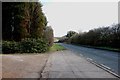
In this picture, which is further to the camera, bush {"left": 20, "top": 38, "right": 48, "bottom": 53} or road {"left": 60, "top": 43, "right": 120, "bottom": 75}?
bush {"left": 20, "top": 38, "right": 48, "bottom": 53}

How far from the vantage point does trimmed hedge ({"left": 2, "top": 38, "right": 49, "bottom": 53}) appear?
35.6 meters

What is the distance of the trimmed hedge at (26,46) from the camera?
3559 cm

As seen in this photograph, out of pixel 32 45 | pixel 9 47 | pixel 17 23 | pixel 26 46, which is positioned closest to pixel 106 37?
pixel 17 23

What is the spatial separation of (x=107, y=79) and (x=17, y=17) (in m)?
27.0

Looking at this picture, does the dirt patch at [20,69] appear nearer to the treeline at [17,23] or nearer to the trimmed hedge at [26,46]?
the trimmed hedge at [26,46]

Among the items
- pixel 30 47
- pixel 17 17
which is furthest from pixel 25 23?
pixel 30 47

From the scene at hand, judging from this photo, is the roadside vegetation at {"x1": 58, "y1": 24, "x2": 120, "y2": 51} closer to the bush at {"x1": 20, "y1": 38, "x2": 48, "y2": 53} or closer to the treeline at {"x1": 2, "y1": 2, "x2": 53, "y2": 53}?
the bush at {"x1": 20, "y1": 38, "x2": 48, "y2": 53}

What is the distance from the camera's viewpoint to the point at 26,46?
3678cm

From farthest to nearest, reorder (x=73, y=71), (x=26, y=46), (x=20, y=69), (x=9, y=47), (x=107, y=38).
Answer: (x=107, y=38) → (x=26, y=46) → (x=9, y=47) → (x=20, y=69) → (x=73, y=71)

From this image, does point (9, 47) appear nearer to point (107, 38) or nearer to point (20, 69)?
point (20, 69)

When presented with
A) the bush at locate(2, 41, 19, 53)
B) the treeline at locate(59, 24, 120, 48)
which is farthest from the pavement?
the treeline at locate(59, 24, 120, 48)

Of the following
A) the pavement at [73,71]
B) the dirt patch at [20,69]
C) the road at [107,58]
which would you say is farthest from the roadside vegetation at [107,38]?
the pavement at [73,71]

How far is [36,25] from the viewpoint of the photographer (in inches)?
1607

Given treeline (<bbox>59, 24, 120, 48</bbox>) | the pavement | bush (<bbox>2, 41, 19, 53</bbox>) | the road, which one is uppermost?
treeline (<bbox>59, 24, 120, 48</bbox>)
